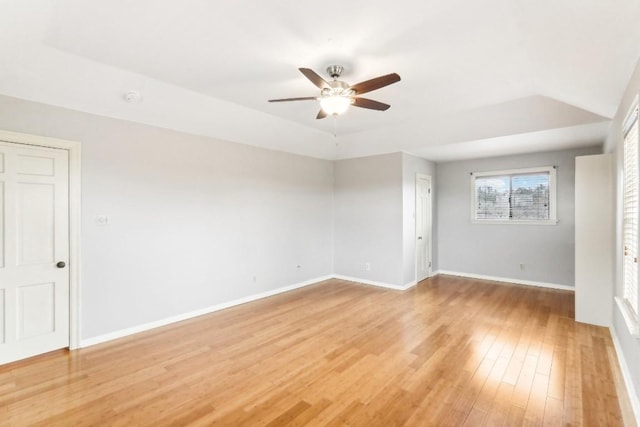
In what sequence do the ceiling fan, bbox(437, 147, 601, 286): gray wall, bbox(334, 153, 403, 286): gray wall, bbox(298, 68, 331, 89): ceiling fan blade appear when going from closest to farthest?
bbox(298, 68, 331, 89): ceiling fan blade → the ceiling fan → bbox(437, 147, 601, 286): gray wall → bbox(334, 153, 403, 286): gray wall

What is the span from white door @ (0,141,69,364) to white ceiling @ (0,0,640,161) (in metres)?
0.64

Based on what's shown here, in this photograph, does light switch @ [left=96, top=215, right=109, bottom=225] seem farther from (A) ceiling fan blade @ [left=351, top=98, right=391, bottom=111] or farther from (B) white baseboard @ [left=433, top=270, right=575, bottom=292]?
(B) white baseboard @ [left=433, top=270, right=575, bottom=292]

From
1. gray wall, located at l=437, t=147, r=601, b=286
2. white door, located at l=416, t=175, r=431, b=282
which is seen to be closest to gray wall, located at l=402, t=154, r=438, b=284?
white door, located at l=416, t=175, r=431, b=282

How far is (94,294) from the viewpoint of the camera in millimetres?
3393

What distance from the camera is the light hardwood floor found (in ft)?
7.31

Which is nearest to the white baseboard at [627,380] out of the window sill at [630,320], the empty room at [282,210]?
the empty room at [282,210]

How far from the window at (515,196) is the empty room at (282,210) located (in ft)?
0.28

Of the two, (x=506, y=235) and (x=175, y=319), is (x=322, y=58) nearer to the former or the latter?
(x=175, y=319)

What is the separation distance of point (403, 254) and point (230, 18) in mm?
4522

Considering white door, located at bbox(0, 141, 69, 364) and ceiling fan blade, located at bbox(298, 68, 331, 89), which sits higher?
ceiling fan blade, located at bbox(298, 68, 331, 89)

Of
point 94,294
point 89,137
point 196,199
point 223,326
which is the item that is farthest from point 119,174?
point 223,326

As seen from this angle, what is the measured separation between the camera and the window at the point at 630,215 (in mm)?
2432

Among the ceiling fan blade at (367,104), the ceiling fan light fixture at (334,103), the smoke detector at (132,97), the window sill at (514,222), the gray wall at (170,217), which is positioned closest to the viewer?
the ceiling fan light fixture at (334,103)

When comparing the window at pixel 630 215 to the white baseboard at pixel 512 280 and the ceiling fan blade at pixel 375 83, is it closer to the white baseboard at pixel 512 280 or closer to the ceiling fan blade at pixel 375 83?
the ceiling fan blade at pixel 375 83
